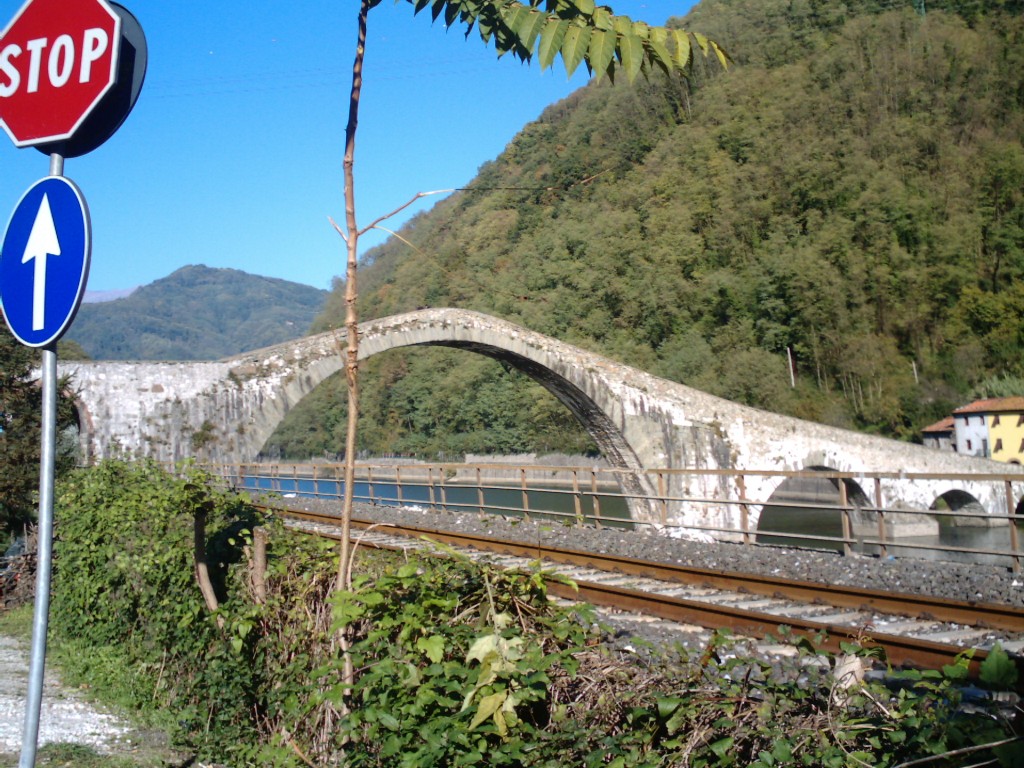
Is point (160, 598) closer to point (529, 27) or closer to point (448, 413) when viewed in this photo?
point (529, 27)

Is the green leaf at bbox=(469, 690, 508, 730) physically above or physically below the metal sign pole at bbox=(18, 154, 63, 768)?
below

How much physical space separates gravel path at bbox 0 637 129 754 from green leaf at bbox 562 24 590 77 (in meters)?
3.20

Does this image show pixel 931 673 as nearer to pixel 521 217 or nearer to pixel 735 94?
pixel 521 217

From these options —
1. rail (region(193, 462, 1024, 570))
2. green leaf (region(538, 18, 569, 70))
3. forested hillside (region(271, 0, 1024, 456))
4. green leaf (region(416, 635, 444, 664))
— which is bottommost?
rail (region(193, 462, 1024, 570))

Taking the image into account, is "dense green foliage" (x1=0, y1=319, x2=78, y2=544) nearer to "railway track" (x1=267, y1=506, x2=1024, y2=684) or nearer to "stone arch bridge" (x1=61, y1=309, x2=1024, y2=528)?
"railway track" (x1=267, y1=506, x2=1024, y2=684)

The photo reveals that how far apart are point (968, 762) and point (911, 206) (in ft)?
154

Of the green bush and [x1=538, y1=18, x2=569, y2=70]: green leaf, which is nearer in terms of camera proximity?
[x1=538, y1=18, x2=569, y2=70]: green leaf

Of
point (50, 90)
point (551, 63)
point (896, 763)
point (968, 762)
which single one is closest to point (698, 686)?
point (896, 763)

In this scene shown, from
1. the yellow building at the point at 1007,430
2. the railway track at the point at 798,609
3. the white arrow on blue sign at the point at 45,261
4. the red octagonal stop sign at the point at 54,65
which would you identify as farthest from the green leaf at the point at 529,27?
the yellow building at the point at 1007,430

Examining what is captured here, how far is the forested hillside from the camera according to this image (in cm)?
4097

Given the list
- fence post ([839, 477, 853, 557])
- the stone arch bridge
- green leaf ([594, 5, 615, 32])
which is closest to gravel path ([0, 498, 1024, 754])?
fence post ([839, 477, 853, 557])

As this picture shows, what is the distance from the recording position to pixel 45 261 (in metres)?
2.05

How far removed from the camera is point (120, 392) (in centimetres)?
1758

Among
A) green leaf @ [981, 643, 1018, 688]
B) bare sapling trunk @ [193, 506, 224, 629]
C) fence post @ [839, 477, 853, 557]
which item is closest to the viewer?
green leaf @ [981, 643, 1018, 688]
